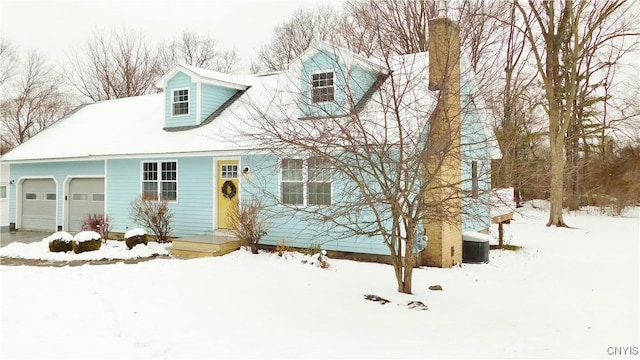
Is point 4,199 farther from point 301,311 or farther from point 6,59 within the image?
point 6,59

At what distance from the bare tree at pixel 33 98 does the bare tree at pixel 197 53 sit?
8.12 metres

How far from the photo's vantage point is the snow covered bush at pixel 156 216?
1270cm

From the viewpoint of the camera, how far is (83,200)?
15.2 m

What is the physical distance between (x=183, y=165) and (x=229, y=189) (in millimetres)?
1825

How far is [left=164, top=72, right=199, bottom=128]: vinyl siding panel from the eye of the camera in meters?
13.9

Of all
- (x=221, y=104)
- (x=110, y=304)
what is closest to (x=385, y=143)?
(x=110, y=304)

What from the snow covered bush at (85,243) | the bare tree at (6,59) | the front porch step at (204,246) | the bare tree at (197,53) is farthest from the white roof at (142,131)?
the bare tree at (197,53)

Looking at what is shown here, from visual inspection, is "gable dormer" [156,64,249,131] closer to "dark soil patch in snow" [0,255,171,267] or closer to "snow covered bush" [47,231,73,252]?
"snow covered bush" [47,231,73,252]

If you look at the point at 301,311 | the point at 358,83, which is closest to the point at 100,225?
the point at 301,311

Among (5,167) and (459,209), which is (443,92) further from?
(5,167)

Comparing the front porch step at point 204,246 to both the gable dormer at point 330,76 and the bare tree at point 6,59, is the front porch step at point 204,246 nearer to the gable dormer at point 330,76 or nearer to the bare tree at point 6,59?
the gable dormer at point 330,76

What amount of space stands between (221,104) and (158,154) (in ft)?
9.27

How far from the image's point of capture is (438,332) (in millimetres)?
6051
